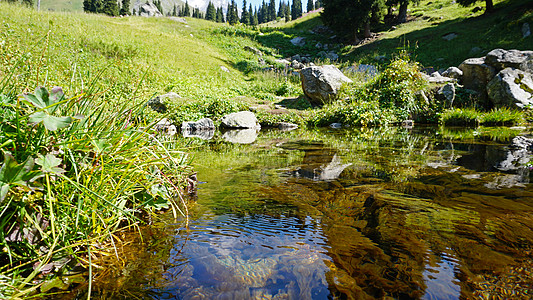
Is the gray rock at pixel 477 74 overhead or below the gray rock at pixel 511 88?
overhead

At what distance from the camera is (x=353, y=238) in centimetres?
189

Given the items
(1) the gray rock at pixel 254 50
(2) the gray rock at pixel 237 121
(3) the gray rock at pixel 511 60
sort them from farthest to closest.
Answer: (1) the gray rock at pixel 254 50 → (3) the gray rock at pixel 511 60 → (2) the gray rock at pixel 237 121

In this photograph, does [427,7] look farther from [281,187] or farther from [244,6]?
[244,6]

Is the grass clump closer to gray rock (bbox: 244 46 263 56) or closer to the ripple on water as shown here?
the ripple on water

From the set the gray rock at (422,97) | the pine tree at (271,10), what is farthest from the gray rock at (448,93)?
the pine tree at (271,10)

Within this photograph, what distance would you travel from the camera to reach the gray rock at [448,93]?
1106cm

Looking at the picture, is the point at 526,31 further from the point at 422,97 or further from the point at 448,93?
the point at 422,97

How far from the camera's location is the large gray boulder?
12.8m

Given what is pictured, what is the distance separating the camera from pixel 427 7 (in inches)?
1321

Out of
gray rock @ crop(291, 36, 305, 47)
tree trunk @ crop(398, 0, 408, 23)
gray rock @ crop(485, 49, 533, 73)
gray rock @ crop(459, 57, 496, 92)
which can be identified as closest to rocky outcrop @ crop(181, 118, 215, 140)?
gray rock @ crop(459, 57, 496, 92)

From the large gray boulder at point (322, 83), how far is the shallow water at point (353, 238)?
9.51 metres

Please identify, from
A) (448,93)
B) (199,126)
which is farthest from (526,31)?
(199,126)

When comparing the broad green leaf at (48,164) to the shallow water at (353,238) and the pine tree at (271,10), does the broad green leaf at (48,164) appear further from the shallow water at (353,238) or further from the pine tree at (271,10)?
the pine tree at (271,10)

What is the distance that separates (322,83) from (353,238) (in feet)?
38.5
